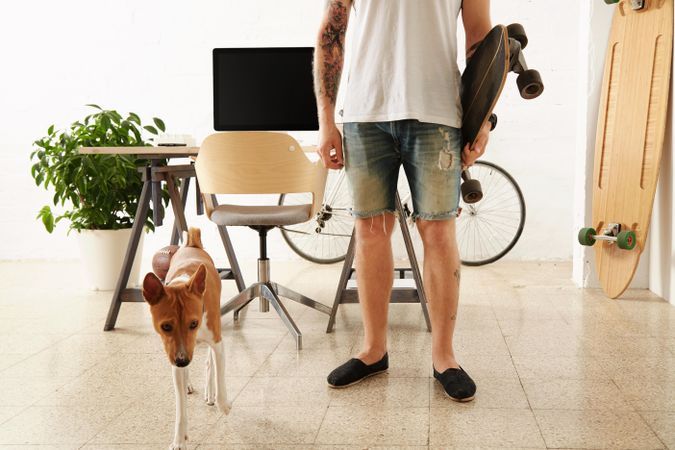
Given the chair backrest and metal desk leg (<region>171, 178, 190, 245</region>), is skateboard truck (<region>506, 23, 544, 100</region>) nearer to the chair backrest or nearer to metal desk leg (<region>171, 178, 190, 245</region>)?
the chair backrest

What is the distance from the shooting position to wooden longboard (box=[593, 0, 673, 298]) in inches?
123

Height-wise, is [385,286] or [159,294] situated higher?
[159,294]

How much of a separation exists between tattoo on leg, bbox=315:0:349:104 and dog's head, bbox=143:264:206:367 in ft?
2.53

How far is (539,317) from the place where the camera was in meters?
3.01

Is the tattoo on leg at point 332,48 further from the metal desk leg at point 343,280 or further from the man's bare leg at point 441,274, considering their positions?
the metal desk leg at point 343,280

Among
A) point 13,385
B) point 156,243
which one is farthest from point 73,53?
point 13,385

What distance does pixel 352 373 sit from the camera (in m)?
2.11

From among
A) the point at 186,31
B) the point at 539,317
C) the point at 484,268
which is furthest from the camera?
the point at 186,31

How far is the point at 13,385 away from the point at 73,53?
3.08 m

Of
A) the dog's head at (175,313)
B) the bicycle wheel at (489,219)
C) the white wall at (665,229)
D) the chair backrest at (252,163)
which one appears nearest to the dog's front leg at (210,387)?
the dog's head at (175,313)

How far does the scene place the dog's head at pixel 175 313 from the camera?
4.83 feet

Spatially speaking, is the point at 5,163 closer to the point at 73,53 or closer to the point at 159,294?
the point at 73,53

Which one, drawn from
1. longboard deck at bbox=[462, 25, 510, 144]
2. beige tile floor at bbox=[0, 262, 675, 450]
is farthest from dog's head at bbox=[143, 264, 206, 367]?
longboard deck at bbox=[462, 25, 510, 144]

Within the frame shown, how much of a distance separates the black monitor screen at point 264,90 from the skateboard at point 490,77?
4.46 feet
